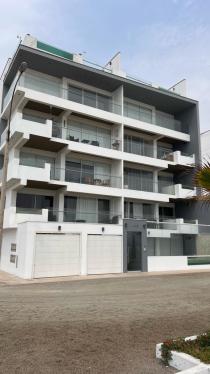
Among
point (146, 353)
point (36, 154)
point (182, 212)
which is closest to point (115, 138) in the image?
point (36, 154)

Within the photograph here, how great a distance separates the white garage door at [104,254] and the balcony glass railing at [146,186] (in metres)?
6.70

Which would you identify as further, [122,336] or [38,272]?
[38,272]

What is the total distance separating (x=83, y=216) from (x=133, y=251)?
491 centimetres

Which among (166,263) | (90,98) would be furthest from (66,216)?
(90,98)

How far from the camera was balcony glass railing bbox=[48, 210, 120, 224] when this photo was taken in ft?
80.5

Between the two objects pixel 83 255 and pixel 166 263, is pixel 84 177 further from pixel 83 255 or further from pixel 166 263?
pixel 166 263

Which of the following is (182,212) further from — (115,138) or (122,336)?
(122,336)

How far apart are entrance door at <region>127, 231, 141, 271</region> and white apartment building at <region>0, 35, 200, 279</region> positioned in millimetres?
78

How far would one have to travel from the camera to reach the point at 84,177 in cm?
2706

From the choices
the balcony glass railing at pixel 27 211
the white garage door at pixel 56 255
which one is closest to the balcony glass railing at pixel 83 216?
the balcony glass railing at pixel 27 211

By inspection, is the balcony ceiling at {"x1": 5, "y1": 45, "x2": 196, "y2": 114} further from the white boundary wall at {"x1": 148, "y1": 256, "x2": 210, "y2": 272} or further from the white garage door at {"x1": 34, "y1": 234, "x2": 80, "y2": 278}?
the white boundary wall at {"x1": 148, "y1": 256, "x2": 210, "y2": 272}

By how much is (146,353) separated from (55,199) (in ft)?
69.9

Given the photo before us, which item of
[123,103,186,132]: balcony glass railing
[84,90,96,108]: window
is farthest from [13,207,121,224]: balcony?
[123,103,186,132]: balcony glass railing

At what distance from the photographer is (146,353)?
19.9 ft
